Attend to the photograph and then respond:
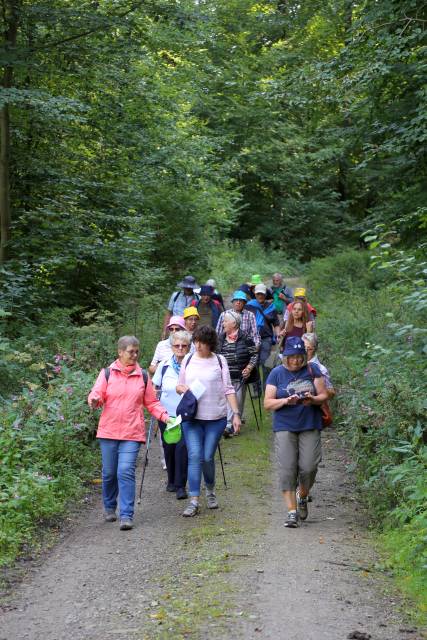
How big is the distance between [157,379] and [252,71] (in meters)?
29.8

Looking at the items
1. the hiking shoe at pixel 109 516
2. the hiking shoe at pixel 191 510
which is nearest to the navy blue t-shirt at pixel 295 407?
the hiking shoe at pixel 191 510

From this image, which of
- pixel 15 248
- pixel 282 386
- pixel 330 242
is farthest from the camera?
pixel 330 242

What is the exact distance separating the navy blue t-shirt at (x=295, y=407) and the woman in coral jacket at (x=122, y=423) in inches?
51.6

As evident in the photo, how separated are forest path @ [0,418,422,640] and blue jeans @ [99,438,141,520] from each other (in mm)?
260

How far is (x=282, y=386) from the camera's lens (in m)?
8.30

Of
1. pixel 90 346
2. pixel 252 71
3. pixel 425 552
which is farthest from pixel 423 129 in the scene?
pixel 252 71

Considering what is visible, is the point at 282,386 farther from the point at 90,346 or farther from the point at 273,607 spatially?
the point at 90,346

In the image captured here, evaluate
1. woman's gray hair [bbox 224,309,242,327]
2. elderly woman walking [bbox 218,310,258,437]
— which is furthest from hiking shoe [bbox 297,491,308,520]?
woman's gray hair [bbox 224,309,242,327]

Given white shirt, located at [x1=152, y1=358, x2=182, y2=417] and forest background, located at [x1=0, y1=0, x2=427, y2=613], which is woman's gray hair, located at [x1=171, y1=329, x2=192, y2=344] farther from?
forest background, located at [x1=0, y1=0, x2=427, y2=613]

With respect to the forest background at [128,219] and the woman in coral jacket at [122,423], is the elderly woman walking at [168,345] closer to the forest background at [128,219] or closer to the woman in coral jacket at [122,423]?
the forest background at [128,219]

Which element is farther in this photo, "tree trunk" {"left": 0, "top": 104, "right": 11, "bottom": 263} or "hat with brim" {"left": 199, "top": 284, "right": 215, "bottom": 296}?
"tree trunk" {"left": 0, "top": 104, "right": 11, "bottom": 263}

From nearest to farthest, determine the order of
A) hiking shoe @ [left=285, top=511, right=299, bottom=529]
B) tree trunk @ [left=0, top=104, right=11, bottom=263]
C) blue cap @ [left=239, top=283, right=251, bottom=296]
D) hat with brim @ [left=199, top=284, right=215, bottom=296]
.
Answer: hiking shoe @ [left=285, top=511, right=299, bottom=529], blue cap @ [left=239, top=283, right=251, bottom=296], hat with brim @ [left=199, top=284, right=215, bottom=296], tree trunk @ [left=0, top=104, right=11, bottom=263]

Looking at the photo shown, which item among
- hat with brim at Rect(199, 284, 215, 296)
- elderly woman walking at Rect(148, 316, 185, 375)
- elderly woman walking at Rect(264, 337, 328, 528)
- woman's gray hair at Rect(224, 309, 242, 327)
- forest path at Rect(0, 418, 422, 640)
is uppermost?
hat with brim at Rect(199, 284, 215, 296)

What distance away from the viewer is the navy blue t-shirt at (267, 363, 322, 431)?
325 inches
